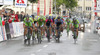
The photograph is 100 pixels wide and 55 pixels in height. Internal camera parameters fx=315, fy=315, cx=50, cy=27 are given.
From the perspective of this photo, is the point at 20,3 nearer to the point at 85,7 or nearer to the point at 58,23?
the point at 58,23

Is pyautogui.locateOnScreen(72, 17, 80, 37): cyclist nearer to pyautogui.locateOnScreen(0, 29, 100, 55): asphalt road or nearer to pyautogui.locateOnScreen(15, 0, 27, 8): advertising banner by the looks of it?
pyautogui.locateOnScreen(0, 29, 100, 55): asphalt road

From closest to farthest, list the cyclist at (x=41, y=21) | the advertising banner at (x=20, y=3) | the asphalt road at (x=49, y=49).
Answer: the asphalt road at (x=49, y=49) < the cyclist at (x=41, y=21) < the advertising banner at (x=20, y=3)

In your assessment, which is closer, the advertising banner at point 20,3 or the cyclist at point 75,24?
the cyclist at point 75,24

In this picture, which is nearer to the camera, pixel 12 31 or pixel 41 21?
pixel 41 21

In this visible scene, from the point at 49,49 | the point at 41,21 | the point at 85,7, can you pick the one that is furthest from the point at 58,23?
the point at 85,7

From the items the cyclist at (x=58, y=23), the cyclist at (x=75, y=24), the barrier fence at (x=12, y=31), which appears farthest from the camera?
the barrier fence at (x=12, y=31)

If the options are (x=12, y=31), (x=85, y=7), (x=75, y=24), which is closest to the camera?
(x=75, y=24)

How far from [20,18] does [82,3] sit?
9395 centimetres

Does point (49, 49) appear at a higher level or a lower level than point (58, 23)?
lower

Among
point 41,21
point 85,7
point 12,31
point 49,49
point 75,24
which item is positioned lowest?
point 49,49

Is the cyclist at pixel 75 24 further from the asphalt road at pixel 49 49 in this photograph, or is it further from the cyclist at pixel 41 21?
the cyclist at pixel 41 21

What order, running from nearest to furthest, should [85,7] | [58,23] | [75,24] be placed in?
1. [75,24]
2. [58,23]
3. [85,7]

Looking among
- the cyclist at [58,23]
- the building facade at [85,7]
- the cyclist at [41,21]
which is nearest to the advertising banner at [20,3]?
the cyclist at [41,21]

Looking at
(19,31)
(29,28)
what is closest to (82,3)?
(19,31)
